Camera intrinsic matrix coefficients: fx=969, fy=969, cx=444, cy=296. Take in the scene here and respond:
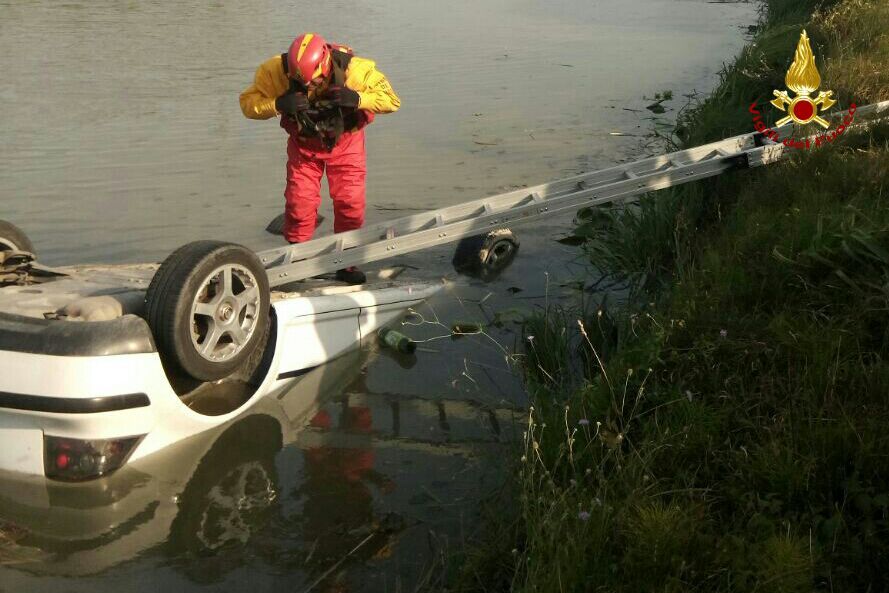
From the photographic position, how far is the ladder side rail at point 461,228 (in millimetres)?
6227

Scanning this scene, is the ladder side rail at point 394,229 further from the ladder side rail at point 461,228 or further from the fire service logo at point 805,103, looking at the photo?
the fire service logo at point 805,103

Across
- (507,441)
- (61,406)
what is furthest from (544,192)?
(61,406)

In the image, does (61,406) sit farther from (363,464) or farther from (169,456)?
(363,464)

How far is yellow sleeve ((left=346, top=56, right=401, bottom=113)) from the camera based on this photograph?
6809mm

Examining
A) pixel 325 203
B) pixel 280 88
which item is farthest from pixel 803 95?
pixel 325 203

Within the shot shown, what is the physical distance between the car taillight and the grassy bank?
1.96 metres

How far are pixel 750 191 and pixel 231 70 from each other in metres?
9.84

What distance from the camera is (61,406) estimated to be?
4.29 metres

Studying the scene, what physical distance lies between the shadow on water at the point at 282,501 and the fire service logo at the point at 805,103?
125 inches

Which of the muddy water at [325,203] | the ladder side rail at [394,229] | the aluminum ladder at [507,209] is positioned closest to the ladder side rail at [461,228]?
the aluminum ladder at [507,209]

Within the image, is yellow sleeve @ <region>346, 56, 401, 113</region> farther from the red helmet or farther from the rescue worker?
the red helmet

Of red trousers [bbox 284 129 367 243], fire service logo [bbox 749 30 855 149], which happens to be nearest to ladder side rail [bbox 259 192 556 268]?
red trousers [bbox 284 129 367 243]

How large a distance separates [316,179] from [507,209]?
1.54 meters

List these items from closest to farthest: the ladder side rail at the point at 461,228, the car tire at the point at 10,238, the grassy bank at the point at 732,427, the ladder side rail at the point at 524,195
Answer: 1. the grassy bank at the point at 732,427
2. the car tire at the point at 10,238
3. the ladder side rail at the point at 461,228
4. the ladder side rail at the point at 524,195
